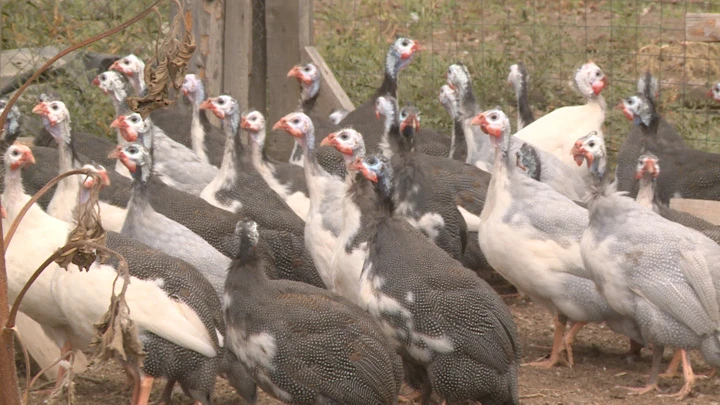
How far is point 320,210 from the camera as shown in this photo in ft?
21.3

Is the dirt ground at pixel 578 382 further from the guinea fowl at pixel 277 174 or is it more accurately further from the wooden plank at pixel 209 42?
the wooden plank at pixel 209 42

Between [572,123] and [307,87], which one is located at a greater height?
[307,87]

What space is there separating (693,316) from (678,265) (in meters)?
0.24

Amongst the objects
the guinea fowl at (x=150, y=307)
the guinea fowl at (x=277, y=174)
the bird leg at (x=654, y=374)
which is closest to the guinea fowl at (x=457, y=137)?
the guinea fowl at (x=277, y=174)

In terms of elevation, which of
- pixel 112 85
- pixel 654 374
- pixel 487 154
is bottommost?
pixel 654 374

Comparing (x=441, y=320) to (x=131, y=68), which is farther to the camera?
(x=131, y=68)

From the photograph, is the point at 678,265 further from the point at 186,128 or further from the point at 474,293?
the point at 186,128

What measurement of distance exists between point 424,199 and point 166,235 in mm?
1640

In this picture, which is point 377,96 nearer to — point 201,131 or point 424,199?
point 201,131

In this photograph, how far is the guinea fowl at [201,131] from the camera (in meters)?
7.95

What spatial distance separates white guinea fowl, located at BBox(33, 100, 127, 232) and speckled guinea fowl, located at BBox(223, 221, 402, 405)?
176cm

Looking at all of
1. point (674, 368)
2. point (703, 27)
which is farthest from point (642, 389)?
point (703, 27)

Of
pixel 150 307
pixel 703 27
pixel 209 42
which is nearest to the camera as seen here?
pixel 150 307

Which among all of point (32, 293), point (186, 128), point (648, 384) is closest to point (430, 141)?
point (186, 128)
